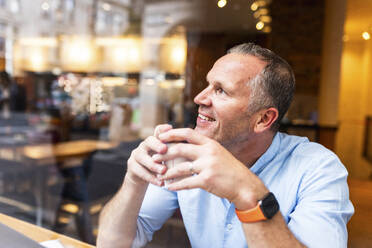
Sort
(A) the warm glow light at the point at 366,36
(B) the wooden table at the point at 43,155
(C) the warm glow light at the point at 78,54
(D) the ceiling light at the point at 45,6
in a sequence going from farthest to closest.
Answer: (C) the warm glow light at the point at 78,54
(D) the ceiling light at the point at 45,6
(B) the wooden table at the point at 43,155
(A) the warm glow light at the point at 366,36

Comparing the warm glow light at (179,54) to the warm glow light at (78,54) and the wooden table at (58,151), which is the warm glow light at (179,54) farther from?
the warm glow light at (78,54)

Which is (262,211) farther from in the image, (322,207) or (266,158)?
(266,158)

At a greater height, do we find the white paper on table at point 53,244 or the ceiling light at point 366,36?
the ceiling light at point 366,36

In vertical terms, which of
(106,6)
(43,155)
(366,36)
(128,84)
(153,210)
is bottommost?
(43,155)

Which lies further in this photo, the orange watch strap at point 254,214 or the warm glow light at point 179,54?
the warm glow light at point 179,54

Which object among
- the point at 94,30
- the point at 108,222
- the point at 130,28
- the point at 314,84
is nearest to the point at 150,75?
the point at 130,28

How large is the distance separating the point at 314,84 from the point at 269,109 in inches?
39.5

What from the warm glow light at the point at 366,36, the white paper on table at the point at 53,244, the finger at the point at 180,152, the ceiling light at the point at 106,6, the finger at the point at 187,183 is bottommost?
the white paper on table at the point at 53,244

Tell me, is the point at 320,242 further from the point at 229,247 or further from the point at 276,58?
the point at 276,58

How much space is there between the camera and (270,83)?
787mm

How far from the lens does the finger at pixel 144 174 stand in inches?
26.4

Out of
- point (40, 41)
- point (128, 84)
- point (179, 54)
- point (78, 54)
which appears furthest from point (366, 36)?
point (40, 41)

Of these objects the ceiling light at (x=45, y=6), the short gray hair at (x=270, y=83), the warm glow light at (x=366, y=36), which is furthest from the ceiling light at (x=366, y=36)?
the ceiling light at (x=45, y=6)

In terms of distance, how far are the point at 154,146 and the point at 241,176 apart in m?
0.18
